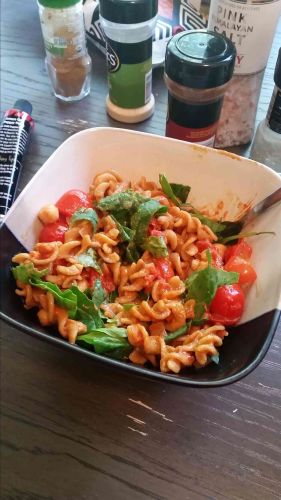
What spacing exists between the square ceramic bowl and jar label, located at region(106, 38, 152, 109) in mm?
208

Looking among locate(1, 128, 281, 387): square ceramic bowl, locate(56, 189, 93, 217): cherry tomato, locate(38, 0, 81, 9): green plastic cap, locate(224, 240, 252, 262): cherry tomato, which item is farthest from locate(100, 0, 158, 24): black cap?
locate(224, 240, 252, 262): cherry tomato

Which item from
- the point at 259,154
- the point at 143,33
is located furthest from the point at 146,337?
the point at 143,33

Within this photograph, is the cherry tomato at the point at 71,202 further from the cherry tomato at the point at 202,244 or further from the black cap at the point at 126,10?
the black cap at the point at 126,10

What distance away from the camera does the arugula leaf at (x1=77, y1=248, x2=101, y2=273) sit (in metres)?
0.64

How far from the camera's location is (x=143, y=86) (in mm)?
914

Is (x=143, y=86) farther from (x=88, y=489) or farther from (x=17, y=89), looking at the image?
(x=88, y=489)

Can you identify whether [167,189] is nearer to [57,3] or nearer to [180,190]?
[180,190]

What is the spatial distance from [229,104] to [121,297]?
0.43 metres

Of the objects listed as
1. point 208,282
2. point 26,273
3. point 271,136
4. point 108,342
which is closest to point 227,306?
point 208,282

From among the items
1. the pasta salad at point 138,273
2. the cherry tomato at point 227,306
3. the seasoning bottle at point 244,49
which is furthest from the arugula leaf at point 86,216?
the seasoning bottle at point 244,49

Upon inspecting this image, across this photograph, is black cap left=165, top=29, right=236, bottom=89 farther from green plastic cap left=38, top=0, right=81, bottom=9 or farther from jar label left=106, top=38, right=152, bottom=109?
green plastic cap left=38, top=0, right=81, bottom=9

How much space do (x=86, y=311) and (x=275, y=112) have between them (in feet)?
1.49

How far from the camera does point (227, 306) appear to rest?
60 centimetres

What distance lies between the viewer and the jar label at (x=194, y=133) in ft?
2.54
